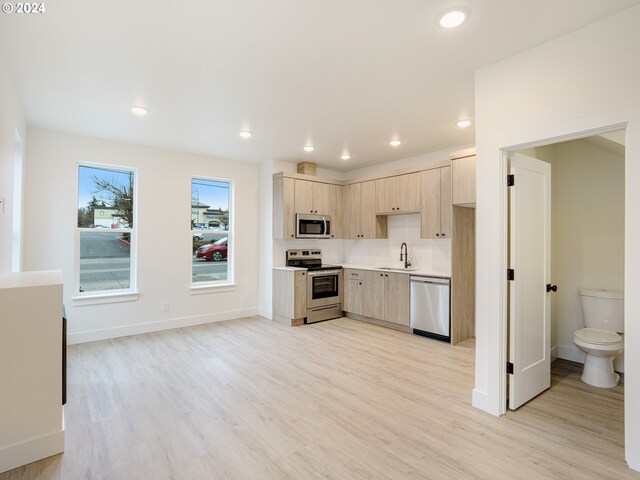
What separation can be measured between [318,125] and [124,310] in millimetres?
3663

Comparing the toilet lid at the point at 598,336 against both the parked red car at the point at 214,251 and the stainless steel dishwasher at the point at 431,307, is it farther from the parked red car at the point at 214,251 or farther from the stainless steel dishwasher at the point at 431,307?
the parked red car at the point at 214,251

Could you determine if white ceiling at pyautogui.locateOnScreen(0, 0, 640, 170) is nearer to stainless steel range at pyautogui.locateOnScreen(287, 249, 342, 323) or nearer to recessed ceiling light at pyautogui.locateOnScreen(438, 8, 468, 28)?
recessed ceiling light at pyautogui.locateOnScreen(438, 8, 468, 28)

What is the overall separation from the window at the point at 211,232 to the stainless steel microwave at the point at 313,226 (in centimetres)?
119

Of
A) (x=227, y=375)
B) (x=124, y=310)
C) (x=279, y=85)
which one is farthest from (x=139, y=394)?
(x=279, y=85)

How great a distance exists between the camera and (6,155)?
259 cm

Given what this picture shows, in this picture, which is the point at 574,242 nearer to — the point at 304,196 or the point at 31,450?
the point at 304,196

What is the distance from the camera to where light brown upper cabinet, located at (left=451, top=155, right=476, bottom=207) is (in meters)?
4.05

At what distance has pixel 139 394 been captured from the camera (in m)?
2.90

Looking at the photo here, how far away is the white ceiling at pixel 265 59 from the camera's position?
77.2 inches

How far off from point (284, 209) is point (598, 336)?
4.12 metres

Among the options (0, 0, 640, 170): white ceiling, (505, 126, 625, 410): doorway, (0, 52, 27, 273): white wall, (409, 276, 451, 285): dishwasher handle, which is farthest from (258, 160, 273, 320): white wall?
(505, 126, 625, 410): doorway

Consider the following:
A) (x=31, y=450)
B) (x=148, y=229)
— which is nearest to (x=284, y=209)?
(x=148, y=229)

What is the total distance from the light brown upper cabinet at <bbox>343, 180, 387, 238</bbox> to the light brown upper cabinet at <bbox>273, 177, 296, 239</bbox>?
111 cm

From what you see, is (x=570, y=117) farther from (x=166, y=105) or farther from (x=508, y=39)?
(x=166, y=105)
